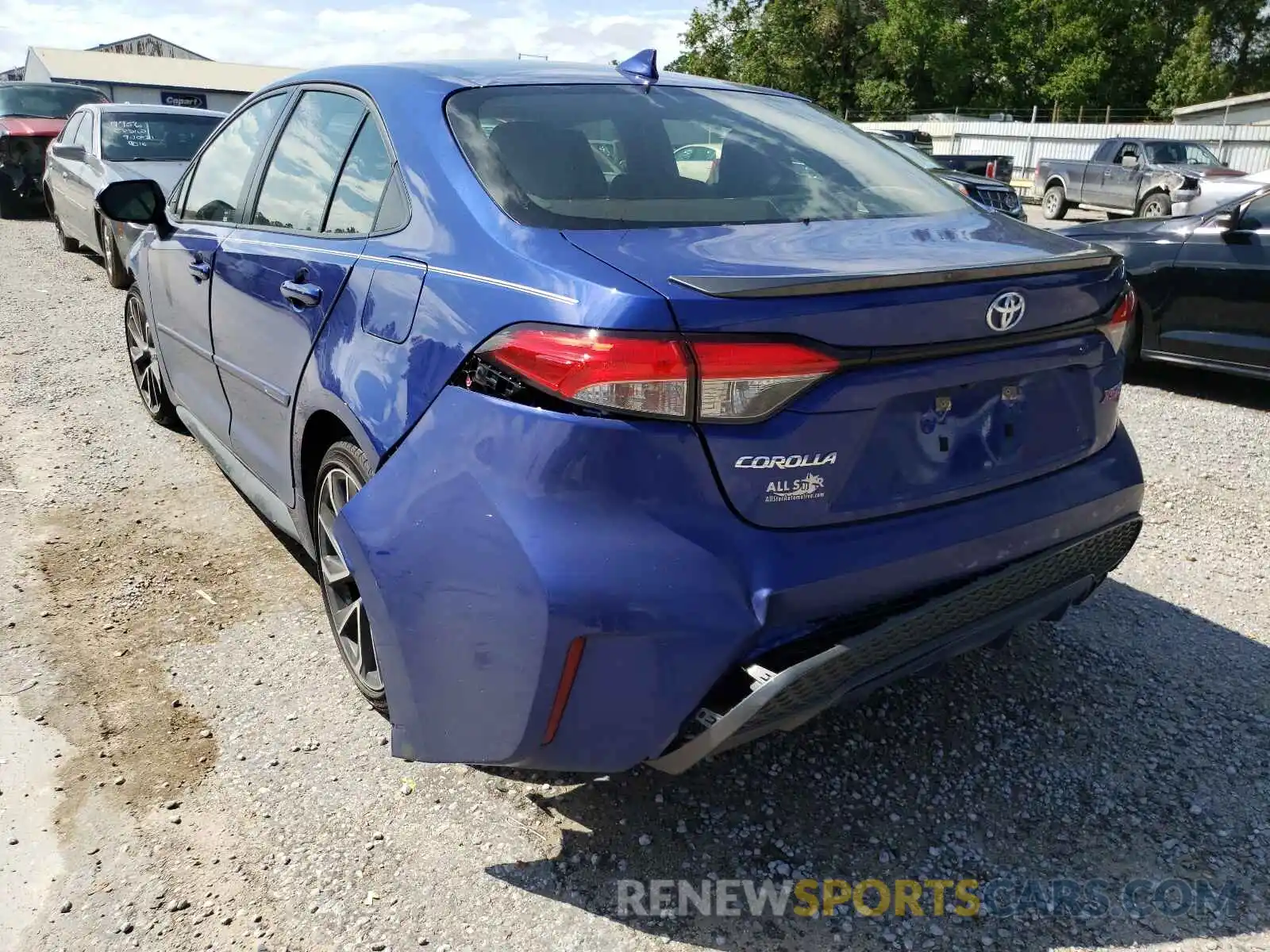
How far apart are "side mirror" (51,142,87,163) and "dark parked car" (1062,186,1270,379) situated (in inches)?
338

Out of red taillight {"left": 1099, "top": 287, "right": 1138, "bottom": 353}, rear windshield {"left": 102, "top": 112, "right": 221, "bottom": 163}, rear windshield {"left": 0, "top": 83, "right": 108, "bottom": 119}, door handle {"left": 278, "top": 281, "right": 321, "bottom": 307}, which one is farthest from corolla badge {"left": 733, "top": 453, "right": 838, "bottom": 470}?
rear windshield {"left": 0, "top": 83, "right": 108, "bottom": 119}

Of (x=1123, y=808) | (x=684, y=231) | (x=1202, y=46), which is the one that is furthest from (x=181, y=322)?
(x=1202, y=46)

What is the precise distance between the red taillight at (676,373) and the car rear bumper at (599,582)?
2.0 inches

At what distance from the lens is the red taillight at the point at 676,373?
1.95 meters

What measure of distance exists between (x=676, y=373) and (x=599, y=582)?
421mm

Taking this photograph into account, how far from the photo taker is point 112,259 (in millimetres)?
8820

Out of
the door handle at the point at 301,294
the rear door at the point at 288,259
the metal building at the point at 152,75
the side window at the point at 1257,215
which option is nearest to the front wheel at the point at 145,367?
the rear door at the point at 288,259

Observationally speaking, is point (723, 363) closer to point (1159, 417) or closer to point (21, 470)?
point (21, 470)

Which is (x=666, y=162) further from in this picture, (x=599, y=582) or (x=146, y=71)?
(x=146, y=71)

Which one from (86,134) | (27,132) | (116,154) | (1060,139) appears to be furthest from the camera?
(1060,139)

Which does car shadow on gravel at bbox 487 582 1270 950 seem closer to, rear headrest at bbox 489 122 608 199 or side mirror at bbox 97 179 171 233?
rear headrest at bbox 489 122 608 199

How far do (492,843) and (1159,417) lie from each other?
5.02 meters

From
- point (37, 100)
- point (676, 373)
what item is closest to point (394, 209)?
point (676, 373)

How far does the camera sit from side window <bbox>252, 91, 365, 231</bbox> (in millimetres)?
3023
